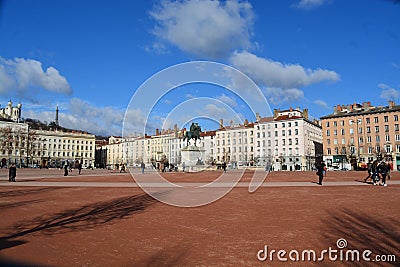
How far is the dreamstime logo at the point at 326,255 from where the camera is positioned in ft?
16.9

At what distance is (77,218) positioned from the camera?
875 centimetres

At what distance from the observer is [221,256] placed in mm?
5352

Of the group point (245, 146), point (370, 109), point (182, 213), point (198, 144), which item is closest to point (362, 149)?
point (370, 109)

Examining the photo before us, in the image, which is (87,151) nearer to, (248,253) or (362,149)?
(362,149)

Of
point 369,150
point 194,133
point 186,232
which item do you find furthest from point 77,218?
point 369,150

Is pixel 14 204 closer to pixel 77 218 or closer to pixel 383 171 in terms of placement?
pixel 77 218

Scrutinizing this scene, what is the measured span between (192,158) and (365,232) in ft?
119

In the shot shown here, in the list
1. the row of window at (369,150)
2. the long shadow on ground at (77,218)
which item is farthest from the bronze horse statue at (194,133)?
the row of window at (369,150)

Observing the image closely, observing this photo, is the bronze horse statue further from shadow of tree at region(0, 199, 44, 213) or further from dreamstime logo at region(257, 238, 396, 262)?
dreamstime logo at region(257, 238, 396, 262)

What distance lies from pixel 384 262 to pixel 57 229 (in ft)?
22.9

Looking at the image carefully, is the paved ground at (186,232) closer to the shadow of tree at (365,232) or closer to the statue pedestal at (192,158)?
the shadow of tree at (365,232)

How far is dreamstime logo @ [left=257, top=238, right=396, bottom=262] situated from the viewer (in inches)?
203

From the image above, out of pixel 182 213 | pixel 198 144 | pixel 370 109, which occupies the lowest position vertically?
pixel 182 213

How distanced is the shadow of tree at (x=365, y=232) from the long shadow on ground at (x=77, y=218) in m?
5.95
